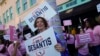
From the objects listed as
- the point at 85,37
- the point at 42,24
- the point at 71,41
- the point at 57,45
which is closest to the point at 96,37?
the point at 85,37

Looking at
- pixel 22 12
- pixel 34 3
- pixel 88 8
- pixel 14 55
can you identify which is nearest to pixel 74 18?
pixel 88 8

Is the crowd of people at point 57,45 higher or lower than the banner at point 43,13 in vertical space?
lower

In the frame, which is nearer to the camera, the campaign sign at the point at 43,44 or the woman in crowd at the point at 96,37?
the campaign sign at the point at 43,44

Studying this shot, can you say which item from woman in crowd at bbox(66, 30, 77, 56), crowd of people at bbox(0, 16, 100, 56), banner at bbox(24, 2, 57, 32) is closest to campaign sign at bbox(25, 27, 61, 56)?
crowd of people at bbox(0, 16, 100, 56)

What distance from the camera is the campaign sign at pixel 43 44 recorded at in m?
4.76

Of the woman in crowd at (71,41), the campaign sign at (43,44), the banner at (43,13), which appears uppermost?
the banner at (43,13)

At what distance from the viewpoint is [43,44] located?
16.3ft

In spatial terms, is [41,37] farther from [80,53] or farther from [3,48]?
[80,53]

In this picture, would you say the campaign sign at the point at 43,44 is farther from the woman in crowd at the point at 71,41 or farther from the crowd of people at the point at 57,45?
the woman in crowd at the point at 71,41

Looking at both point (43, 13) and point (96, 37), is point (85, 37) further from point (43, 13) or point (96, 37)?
point (43, 13)

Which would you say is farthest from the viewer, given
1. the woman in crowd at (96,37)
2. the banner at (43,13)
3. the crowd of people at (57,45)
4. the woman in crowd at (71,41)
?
the woman in crowd at (71,41)

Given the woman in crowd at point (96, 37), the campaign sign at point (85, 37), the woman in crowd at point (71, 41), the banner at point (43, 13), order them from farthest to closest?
the woman in crowd at point (71, 41), the woman in crowd at point (96, 37), the campaign sign at point (85, 37), the banner at point (43, 13)

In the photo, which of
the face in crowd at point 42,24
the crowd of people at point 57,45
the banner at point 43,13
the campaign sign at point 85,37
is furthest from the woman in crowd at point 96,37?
the face in crowd at point 42,24

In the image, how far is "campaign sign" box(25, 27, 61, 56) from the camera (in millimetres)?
4758
